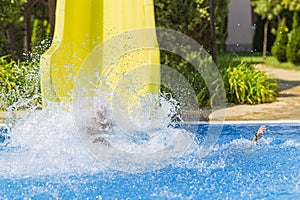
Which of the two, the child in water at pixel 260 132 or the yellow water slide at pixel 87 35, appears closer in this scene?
the child in water at pixel 260 132

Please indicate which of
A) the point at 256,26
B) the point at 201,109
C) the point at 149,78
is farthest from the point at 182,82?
the point at 256,26

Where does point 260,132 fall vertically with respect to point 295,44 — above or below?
above

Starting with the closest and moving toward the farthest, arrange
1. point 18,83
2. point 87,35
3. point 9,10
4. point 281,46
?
point 87,35 < point 18,83 < point 9,10 < point 281,46

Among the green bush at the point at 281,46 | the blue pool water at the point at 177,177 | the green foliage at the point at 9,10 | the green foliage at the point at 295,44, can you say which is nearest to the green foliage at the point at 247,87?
the blue pool water at the point at 177,177

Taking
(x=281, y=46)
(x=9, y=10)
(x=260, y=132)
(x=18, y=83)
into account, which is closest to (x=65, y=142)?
(x=260, y=132)

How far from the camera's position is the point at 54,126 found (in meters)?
7.58

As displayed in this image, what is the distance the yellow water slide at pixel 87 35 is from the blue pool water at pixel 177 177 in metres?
0.78

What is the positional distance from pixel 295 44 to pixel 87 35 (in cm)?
1239

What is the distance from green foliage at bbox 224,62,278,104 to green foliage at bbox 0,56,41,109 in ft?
11.5

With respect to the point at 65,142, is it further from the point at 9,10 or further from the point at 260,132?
the point at 9,10

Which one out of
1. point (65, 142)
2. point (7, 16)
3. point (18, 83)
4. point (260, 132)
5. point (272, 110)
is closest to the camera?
point (260, 132)

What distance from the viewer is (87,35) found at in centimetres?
777

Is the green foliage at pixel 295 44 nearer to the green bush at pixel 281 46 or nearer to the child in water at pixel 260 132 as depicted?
the green bush at pixel 281 46

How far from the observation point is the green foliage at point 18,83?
9.98 metres
